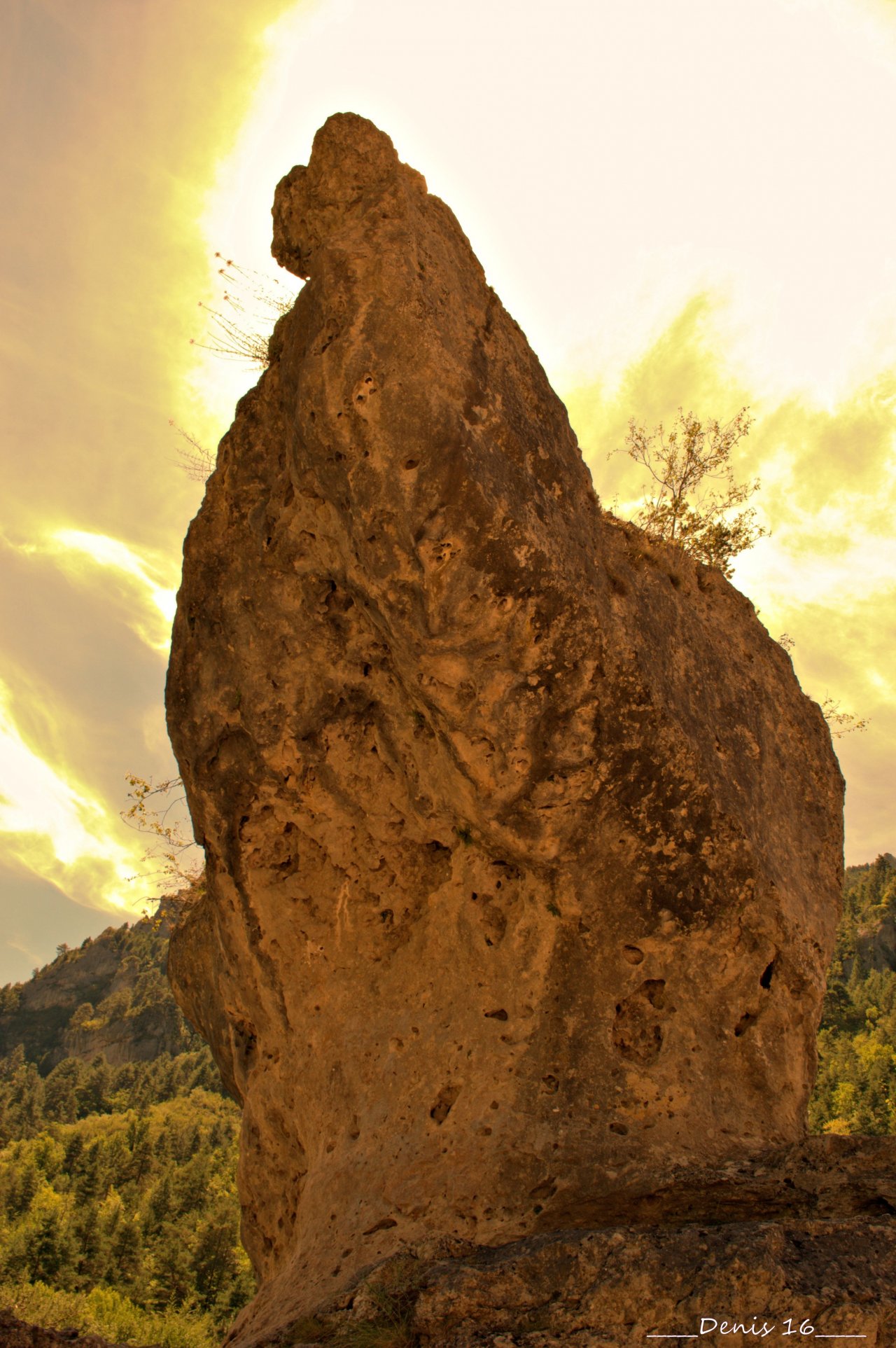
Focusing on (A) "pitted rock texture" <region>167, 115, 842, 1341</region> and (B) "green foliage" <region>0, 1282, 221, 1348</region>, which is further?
(B) "green foliage" <region>0, 1282, 221, 1348</region>

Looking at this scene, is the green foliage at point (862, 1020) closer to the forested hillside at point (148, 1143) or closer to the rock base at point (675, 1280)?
the forested hillside at point (148, 1143)

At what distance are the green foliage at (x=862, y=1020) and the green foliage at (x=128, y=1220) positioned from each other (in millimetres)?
25585

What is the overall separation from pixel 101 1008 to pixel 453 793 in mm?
112320

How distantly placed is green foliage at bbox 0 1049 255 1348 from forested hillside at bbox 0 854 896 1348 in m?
0.09

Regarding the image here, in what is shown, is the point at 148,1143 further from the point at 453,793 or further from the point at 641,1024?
the point at 453,793

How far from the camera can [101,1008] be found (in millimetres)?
102125

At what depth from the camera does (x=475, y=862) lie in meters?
5.19

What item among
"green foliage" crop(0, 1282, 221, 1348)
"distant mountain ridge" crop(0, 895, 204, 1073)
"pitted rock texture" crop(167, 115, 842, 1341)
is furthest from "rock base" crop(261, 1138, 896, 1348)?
"distant mountain ridge" crop(0, 895, 204, 1073)

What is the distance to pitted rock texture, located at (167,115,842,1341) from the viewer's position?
4.29 metres

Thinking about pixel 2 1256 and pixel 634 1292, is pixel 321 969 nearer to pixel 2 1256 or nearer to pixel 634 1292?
pixel 634 1292

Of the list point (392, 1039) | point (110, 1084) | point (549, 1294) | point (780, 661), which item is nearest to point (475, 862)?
point (392, 1039)

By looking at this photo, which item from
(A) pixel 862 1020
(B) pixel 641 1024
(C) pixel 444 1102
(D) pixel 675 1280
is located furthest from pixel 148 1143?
(D) pixel 675 1280

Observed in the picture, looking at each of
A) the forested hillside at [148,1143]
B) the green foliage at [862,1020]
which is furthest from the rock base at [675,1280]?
the green foliage at [862,1020]
